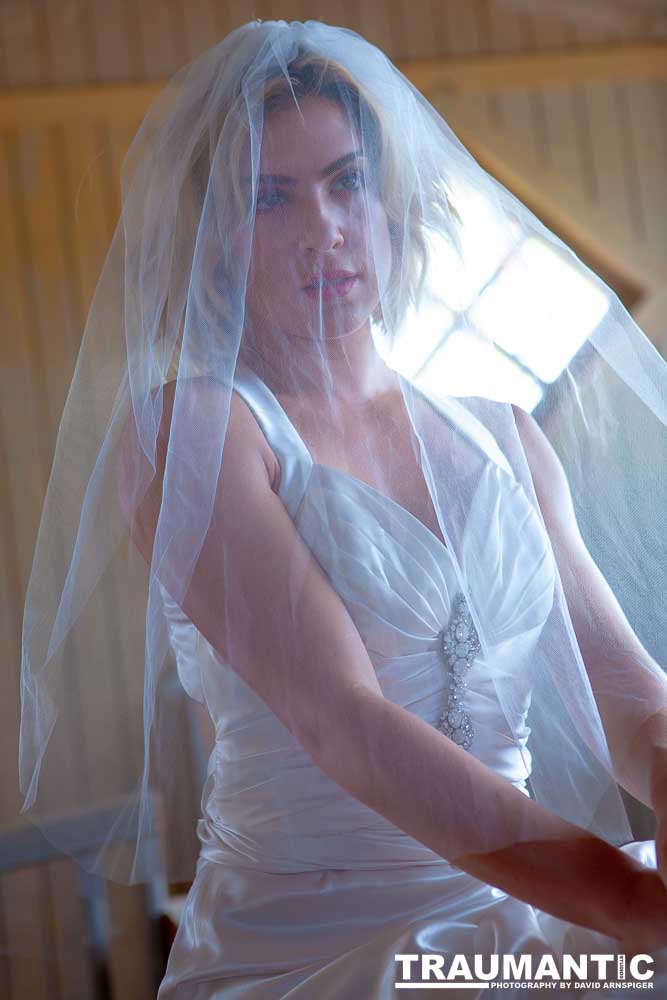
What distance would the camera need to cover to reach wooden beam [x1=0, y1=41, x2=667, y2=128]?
973 mm

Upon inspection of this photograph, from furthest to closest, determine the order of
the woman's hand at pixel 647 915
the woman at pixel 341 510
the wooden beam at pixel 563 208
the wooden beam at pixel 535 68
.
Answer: the wooden beam at pixel 563 208
the wooden beam at pixel 535 68
the woman at pixel 341 510
the woman's hand at pixel 647 915

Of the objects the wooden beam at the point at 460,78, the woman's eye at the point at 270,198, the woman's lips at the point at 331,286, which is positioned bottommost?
the woman's lips at the point at 331,286

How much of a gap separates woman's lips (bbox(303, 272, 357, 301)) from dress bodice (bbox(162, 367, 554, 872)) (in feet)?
0.28

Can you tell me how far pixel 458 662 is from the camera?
625 millimetres

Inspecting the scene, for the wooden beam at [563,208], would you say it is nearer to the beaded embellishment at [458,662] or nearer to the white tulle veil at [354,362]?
the white tulle veil at [354,362]

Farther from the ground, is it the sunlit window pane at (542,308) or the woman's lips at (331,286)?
the woman's lips at (331,286)

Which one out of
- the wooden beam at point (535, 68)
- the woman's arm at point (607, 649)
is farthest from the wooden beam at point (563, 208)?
the woman's arm at point (607, 649)

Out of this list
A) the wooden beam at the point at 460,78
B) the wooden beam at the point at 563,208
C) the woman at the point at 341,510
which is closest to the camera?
the woman at the point at 341,510

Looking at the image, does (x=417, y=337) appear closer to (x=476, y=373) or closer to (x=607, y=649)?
(x=476, y=373)

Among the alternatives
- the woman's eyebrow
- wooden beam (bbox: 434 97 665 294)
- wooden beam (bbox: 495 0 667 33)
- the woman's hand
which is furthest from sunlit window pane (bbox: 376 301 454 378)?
wooden beam (bbox: 434 97 665 294)

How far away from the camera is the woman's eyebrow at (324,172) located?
63 centimetres

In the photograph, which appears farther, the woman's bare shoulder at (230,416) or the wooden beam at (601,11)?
the wooden beam at (601,11)

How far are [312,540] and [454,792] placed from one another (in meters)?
0.18

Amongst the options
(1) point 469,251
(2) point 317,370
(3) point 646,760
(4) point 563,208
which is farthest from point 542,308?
(4) point 563,208
